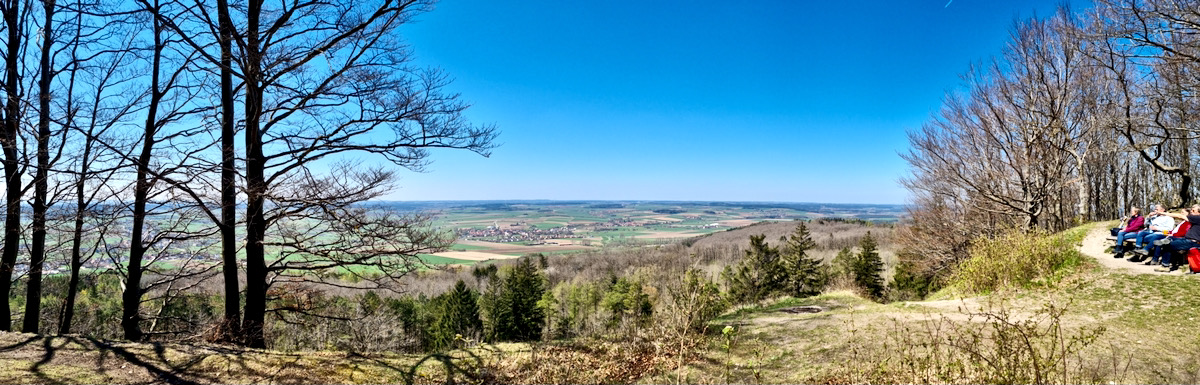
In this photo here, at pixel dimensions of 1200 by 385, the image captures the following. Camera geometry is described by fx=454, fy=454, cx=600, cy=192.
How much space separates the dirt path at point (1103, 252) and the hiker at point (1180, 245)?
8.3 inches

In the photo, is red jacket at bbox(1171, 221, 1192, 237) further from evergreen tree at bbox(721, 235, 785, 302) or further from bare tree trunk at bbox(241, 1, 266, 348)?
evergreen tree at bbox(721, 235, 785, 302)

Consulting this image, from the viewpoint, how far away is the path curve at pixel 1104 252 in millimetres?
7723

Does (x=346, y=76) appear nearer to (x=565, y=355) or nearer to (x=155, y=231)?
(x=155, y=231)

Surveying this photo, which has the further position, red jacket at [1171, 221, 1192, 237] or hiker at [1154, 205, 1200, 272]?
red jacket at [1171, 221, 1192, 237]

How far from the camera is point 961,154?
46.4 ft

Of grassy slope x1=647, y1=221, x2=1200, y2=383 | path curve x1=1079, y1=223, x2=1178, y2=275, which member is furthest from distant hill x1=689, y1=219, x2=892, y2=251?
grassy slope x1=647, y1=221, x2=1200, y2=383

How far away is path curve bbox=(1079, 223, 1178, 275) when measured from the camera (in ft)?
25.3

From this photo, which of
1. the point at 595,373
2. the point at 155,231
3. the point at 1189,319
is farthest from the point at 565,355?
the point at 1189,319

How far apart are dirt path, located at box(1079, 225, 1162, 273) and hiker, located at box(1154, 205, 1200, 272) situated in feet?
0.69

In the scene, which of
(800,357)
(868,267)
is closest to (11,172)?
(800,357)

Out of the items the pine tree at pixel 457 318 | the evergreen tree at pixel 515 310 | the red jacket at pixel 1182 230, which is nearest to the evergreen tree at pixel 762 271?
the evergreen tree at pixel 515 310

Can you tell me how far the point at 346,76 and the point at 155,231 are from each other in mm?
3843

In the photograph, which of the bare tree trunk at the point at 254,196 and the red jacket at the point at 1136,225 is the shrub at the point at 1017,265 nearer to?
the red jacket at the point at 1136,225

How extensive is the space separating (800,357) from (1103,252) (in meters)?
9.26
